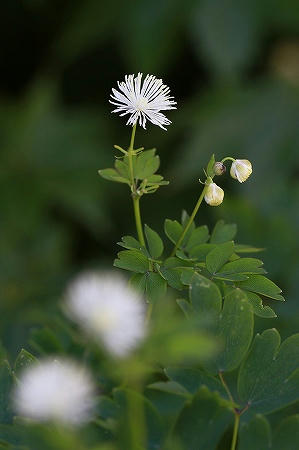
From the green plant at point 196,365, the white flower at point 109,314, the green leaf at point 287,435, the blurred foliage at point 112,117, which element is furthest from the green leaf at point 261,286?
the blurred foliage at point 112,117

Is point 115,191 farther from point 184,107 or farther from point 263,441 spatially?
point 263,441

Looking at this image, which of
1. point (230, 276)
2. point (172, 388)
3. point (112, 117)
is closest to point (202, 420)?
point (172, 388)

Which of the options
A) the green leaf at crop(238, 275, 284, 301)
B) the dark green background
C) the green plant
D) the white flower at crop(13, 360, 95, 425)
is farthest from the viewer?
the dark green background

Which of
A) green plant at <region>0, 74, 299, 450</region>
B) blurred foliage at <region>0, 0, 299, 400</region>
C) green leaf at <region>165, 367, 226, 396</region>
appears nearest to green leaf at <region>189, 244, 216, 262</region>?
green plant at <region>0, 74, 299, 450</region>

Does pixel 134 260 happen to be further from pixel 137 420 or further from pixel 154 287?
pixel 137 420

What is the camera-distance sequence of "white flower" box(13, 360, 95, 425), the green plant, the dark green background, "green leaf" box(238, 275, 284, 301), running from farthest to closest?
the dark green background, "green leaf" box(238, 275, 284, 301), the green plant, "white flower" box(13, 360, 95, 425)

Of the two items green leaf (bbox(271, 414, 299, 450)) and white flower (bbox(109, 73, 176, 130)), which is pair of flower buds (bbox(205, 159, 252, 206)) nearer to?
white flower (bbox(109, 73, 176, 130))
